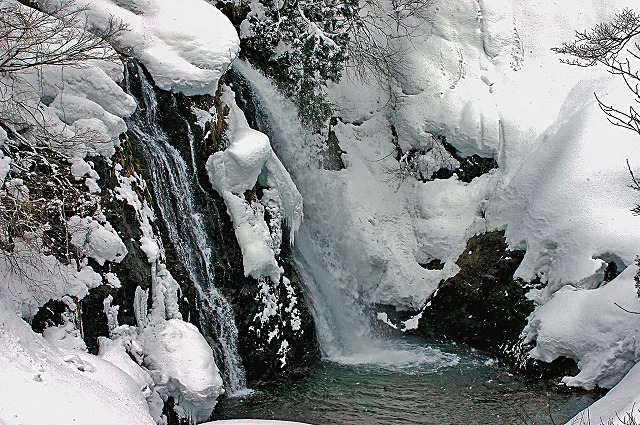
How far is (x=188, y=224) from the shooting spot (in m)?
9.91

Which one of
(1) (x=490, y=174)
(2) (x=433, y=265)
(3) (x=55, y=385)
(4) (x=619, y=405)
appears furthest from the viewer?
(1) (x=490, y=174)

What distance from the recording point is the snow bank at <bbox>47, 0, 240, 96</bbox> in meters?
9.98

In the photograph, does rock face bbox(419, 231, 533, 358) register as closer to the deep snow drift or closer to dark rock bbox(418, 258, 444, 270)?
dark rock bbox(418, 258, 444, 270)

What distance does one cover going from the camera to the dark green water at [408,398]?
9242 millimetres

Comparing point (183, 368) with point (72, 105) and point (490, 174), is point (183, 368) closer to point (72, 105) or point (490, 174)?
point (72, 105)

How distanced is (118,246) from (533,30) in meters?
11.3

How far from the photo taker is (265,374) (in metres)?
10.3

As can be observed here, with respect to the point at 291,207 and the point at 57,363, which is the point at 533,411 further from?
the point at 57,363

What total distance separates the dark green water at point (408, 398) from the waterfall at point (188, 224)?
Answer: 752 millimetres

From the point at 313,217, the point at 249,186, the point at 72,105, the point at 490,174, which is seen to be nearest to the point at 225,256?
the point at 249,186

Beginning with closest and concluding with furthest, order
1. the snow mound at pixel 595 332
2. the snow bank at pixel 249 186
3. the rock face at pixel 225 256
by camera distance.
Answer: the snow mound at pixel 595 332, the rock face at pixel 225 256, the snow bank at pixel 249 186

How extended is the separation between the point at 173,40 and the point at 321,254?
14.8 feet

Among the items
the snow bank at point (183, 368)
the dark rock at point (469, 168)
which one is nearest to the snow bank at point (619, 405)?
the snow bank at point (183, 368)

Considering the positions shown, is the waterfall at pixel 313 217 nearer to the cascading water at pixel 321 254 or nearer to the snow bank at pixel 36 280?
the cascading water at pixel 321 254
